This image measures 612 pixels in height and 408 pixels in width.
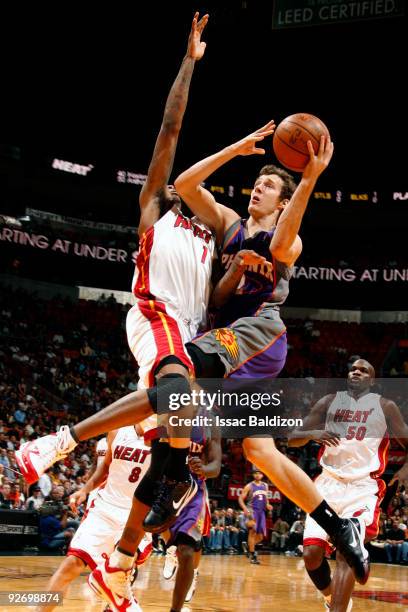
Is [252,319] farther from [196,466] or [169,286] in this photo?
[196,466]

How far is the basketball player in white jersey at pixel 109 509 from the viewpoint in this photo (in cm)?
556

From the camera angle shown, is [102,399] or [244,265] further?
[102,399]

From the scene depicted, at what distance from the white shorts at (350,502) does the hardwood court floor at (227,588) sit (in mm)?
1612

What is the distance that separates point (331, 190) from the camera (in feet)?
92.3

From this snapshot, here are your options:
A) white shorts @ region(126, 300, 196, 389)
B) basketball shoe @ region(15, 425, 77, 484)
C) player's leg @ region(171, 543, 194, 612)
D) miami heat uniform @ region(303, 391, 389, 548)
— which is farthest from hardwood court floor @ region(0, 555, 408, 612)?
white shorts @ region(126, 300, 196, 389)

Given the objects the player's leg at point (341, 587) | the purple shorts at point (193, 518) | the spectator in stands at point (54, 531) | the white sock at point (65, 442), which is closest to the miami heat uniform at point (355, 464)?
the player's leg at point (341, 587)

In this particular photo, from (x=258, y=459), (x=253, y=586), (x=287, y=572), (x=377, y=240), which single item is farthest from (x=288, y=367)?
(x=258, y=459)

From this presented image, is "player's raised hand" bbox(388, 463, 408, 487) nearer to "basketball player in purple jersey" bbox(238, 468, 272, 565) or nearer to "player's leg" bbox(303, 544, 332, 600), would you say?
"player's leg" bbox(303, 544, 332, 600)

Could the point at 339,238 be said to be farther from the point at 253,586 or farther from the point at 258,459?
the point at 258,459

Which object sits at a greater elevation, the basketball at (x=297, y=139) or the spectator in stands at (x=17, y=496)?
the basketball at (x=297, y=139)

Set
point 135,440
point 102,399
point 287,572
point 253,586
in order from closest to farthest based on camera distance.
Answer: point 135,440 < point 253,586 < point 287,572 < point 102,399

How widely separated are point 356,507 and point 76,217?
2062cm

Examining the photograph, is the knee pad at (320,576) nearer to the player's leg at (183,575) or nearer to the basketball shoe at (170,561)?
the player's leg at (183,575)

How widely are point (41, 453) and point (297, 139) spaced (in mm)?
2495
